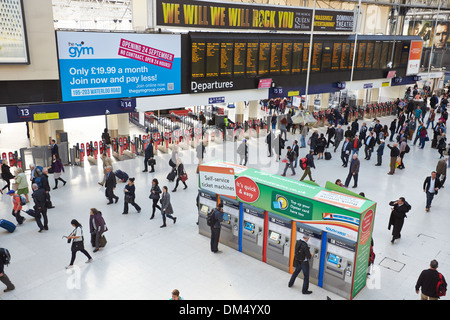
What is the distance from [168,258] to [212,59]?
11.5m

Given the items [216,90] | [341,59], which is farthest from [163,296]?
[341,59]

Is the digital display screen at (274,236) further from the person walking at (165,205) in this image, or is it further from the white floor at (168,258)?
the person walking at (165,205)

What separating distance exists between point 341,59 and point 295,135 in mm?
5652

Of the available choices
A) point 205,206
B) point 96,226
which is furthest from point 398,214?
point 96,226

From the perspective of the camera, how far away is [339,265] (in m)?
8.80

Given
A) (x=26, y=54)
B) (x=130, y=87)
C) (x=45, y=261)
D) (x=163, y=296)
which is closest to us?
(x=163, y=296)

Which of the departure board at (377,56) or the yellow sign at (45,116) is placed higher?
the departure board at (377,56)

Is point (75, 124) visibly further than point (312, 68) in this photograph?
Yes

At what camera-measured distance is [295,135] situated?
79.1 ft

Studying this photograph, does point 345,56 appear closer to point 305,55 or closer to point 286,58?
point 305,55

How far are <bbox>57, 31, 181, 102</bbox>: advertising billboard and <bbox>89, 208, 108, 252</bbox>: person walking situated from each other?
7.30 meters

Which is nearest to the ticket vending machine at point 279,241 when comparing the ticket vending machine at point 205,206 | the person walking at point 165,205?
the ticket vending machine at point 205,206

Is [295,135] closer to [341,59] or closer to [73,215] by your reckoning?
[341,59]

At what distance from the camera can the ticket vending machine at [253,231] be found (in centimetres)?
1001
